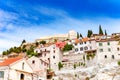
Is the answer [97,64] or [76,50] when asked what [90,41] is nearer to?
[76,50]

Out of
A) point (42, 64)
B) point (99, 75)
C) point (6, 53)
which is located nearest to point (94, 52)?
point (99, 75)

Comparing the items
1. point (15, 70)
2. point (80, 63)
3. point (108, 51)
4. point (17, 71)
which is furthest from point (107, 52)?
point (15, 70)

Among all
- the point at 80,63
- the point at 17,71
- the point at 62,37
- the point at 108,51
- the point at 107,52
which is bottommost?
the point at 17,71

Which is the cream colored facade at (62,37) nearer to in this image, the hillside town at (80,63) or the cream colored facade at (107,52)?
the hillside town at (80,63)

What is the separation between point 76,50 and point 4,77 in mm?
50136

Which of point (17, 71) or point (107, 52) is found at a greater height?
point (107, 52)

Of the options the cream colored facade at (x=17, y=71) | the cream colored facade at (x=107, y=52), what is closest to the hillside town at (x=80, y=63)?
the cream colored facade at (x=107, y=52)

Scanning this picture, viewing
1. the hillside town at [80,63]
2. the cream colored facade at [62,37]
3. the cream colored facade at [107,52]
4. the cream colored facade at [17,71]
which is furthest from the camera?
the cream colored facade at [62,37]

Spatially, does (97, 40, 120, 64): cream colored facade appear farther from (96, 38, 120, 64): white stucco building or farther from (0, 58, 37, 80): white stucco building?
(0, 58, 37, 80): white stucco building

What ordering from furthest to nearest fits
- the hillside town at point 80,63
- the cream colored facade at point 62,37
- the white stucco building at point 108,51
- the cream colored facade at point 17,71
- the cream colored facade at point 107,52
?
the cream colored facade at point 62,37
the white stucco building at point 108,51
the cream colored facade at point 107,52
the hillside town at point 80,63
the cream colored facade at point 17,71

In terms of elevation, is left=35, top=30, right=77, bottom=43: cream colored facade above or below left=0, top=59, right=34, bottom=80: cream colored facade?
above

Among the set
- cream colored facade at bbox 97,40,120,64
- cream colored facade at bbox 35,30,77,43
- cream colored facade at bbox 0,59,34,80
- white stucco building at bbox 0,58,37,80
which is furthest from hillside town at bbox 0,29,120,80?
cream colored facade at bbox 35,30,77,43

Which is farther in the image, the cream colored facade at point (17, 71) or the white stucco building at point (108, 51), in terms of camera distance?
the white stucco building at point (108, 51)

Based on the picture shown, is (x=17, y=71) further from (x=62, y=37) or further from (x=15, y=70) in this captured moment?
(x=62, y=37)
